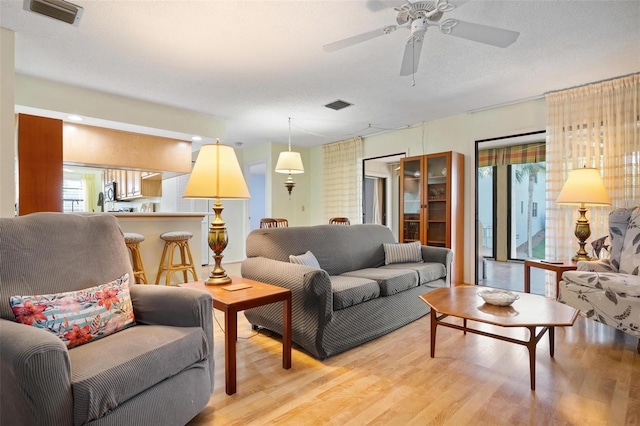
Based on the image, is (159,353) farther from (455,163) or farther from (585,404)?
(455,163)

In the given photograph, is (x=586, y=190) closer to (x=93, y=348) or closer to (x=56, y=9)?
(x=93, y=348)

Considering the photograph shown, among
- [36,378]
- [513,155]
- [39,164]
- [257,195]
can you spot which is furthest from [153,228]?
[513,155]

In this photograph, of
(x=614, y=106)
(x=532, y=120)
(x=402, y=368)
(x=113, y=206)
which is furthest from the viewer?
(x=113, y=206)

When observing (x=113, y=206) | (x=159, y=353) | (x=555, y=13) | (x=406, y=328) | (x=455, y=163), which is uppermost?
(x=555, y=13)

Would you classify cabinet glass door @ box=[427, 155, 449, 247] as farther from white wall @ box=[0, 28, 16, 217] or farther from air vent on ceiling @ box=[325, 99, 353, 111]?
white wall @ box=[0, 28, 16, 217]

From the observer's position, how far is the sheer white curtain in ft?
19.7

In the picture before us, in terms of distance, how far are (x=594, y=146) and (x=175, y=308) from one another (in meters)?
4.35

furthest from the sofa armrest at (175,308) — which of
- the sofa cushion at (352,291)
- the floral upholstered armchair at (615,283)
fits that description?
the floral upholstered armchair at (615,283)

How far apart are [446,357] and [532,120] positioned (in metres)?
3.32

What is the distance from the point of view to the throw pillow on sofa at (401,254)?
355 centimetres

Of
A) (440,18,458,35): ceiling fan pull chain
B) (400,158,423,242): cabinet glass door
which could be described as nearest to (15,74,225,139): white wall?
(400,158,423,242): cabinet glass door

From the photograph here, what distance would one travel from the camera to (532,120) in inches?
159

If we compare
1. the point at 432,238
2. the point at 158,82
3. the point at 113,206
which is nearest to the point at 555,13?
the point at 432,238

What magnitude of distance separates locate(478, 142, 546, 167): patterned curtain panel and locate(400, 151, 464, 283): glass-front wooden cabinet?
181 cm
